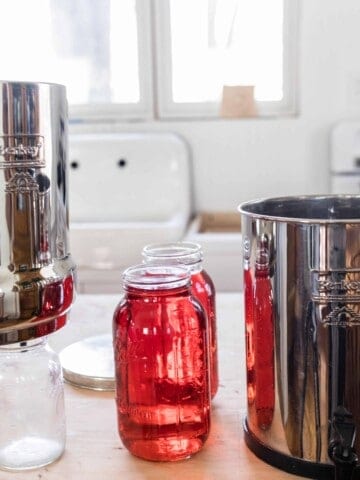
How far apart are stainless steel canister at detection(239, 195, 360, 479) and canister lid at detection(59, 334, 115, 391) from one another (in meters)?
0.22

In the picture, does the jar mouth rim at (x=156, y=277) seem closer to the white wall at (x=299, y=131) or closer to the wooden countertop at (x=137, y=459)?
the wooden countertop at (x=137, y=459)

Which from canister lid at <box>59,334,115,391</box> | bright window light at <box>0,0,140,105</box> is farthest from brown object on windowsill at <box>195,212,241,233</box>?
canister lid at <box>59,334,115,391</box>

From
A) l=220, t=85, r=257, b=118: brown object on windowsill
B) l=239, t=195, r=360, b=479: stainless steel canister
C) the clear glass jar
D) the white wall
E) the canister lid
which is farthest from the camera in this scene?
l=220, t=85, r=257, b=118: brown object on windowsill

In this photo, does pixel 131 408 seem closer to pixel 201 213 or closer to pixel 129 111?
pixel 201 213

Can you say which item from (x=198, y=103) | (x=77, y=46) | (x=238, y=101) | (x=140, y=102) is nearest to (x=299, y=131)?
(x=238, y=101)

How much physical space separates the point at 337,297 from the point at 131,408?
19 centimetres

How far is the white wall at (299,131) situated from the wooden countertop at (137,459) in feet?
5.36

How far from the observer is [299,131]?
2357 millimetres

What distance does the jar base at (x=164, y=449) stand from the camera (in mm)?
568

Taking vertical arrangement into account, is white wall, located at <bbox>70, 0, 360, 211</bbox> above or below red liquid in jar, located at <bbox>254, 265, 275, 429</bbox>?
above

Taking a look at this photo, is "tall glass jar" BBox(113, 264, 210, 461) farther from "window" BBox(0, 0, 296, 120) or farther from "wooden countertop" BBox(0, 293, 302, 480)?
"window" BBox(0, 0, 296, 120)

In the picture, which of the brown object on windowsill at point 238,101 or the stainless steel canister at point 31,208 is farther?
the brown object on windowsill at point 238,101

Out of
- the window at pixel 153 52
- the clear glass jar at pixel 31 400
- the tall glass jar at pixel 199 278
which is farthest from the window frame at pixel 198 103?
the clear glass jar at pixel 31 400

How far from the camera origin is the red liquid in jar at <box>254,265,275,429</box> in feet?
1.78
